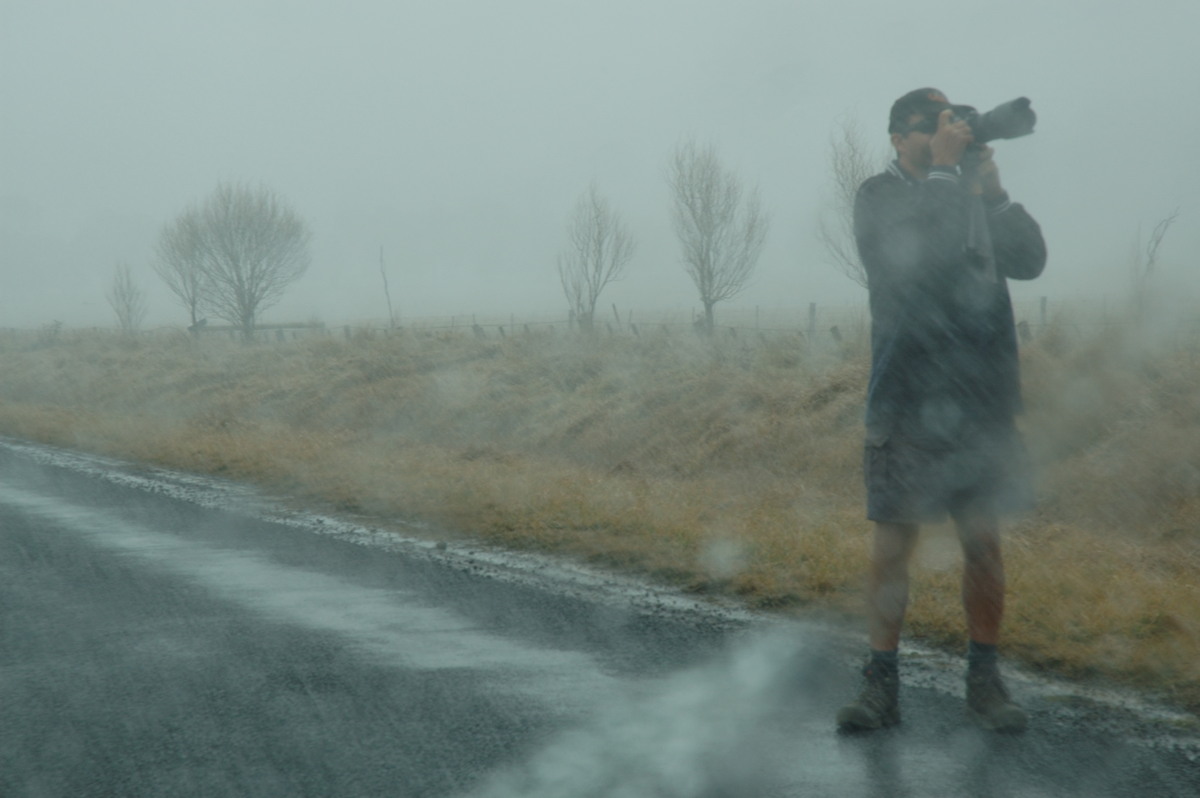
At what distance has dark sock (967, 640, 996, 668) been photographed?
409cm

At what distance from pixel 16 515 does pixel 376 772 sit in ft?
23.1

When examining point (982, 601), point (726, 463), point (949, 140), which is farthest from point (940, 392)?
point (726, 463)

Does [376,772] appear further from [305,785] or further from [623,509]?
[623,509]

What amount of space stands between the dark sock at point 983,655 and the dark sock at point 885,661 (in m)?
0.27

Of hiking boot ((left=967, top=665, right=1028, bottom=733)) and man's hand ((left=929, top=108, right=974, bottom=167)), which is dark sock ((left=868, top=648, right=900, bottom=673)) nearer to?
hiking boot ((left=967, top=665, right=1028, bottom=733))

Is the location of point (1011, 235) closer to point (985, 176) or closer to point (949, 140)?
point (985, 176)

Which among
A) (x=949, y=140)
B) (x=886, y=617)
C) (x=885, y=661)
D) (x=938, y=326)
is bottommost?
(x=885, y=661)

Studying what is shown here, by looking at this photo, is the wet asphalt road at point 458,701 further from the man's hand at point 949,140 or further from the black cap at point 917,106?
the black cap at point 917,106

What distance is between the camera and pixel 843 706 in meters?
4.13

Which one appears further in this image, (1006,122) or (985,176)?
(985,176)

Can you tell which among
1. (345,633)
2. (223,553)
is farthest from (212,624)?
(223,553)

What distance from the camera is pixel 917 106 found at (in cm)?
422

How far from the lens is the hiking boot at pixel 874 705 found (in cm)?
395

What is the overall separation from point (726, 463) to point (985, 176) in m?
8.60
